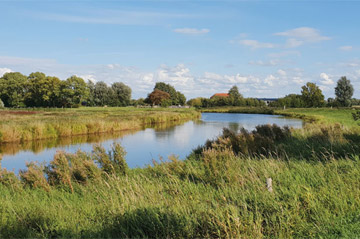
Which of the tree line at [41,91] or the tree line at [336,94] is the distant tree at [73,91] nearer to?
the tree line at [41,91]

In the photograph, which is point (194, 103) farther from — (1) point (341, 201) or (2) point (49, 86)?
(1) point (341, 201)

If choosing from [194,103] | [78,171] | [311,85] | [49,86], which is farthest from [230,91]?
[78,171]

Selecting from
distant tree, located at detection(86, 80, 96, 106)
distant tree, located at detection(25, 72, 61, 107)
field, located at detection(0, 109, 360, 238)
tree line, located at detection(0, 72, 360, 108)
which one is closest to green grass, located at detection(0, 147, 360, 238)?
field, located at detection(0, 109, 360, 238)

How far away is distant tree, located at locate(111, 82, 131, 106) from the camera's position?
272 ft

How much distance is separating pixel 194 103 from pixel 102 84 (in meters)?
36.7

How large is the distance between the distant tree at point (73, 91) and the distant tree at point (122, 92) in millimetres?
17475

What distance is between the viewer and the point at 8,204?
5.51m

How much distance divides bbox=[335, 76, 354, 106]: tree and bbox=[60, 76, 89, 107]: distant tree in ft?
179

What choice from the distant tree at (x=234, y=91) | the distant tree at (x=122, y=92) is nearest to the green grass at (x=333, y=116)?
the distant tree at (x=122, y=92)

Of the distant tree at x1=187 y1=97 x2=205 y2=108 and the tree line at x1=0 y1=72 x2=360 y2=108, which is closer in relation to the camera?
the tree line at x1=0 y1=72 x2=360 y2=108

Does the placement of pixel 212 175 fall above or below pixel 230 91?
below

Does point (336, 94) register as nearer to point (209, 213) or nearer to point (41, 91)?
point (41, 91)

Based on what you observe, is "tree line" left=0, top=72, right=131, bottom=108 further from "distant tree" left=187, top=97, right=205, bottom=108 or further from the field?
the field

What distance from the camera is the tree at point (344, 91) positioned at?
66.9 meters
